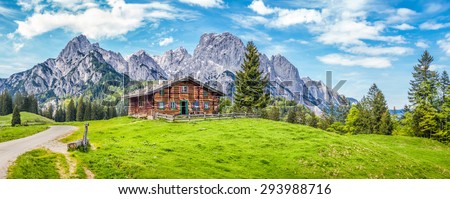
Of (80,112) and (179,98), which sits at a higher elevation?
(179,98)

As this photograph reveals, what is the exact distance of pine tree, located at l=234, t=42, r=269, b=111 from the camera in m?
52.3

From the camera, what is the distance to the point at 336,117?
10012 centimetres

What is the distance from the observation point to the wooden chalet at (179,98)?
1750 inches

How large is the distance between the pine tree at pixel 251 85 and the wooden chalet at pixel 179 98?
18.7ft

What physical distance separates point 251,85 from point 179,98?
42.3 ft

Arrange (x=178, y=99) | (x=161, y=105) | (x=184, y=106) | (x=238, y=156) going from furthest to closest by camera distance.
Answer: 1. (x=184, y=106)
2. (x=178, y=99)
3. (x=161, y=105)
4. (x=238, y=156)

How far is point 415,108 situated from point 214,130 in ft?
148

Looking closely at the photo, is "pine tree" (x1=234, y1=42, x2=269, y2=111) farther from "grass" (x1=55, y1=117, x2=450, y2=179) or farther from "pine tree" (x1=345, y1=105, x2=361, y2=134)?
"pine tree" (x1=345, y1=105, x2=361, y2=134)

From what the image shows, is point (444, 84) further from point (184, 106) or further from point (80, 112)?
point (80, 112)

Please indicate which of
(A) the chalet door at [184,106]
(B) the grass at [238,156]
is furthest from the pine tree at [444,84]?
(A) the chalet door at [184,106]

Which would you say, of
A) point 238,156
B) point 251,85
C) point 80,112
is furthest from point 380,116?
point 80,112

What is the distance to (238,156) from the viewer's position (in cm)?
2216

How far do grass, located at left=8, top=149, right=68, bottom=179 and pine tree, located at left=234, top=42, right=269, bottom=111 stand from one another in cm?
3699

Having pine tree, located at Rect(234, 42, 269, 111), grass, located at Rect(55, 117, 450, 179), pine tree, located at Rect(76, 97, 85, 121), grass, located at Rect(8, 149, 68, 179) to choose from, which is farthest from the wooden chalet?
pine tree, located at Rect(76, 97, 85, 121)
